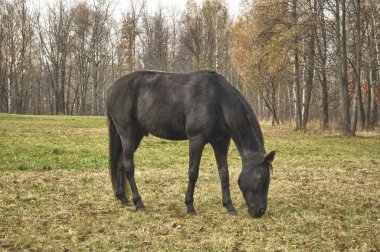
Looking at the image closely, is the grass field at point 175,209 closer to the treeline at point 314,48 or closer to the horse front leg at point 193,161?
the horse front leg at point 193,161

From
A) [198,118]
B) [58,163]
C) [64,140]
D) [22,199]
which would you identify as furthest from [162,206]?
[64,140]

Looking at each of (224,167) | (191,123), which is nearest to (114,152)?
(191,123)

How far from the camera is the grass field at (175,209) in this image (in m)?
4.80

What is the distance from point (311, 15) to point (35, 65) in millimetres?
47510

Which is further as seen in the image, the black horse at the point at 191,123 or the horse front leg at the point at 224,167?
the horse front leg at the point at 224,167

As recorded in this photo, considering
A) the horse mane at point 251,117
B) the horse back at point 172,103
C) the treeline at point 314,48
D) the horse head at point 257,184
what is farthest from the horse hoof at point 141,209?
the treeline at point 314,48

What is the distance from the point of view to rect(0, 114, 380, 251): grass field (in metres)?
4.80

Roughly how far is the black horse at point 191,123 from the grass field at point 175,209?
1.62 ft

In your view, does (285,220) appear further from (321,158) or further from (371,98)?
(371,98)

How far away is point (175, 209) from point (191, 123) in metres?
1.62

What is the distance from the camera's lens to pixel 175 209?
6.54 meters

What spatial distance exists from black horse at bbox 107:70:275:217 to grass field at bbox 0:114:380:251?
19.5 inches

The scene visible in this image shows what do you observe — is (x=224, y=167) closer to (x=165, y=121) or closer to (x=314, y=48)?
(x=165, y=121)

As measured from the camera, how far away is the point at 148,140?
18359 millimetres
